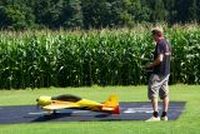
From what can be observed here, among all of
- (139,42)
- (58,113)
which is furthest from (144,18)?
(58,113)

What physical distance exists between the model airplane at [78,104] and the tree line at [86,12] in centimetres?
6163

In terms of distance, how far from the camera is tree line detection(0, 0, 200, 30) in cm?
8212

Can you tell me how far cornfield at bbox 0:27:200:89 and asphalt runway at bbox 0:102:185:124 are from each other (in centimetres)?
896

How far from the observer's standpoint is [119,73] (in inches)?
1126

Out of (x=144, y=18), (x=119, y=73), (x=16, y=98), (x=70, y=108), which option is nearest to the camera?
(x=70, y=108)

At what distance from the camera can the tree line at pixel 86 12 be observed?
8212 cm

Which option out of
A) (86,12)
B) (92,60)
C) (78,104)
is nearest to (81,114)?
(78,104)

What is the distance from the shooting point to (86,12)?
287 ft

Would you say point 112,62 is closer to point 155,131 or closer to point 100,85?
point 100,85

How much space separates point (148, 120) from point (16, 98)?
9354 mm

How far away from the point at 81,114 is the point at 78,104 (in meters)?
0.54

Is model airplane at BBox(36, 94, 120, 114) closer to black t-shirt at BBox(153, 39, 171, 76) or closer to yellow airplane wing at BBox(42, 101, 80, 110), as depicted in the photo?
yellow airplane wing at BBox(42, 101, 80, 110)

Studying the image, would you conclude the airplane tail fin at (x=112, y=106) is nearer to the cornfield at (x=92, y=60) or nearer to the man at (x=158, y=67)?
the man at (x=158, y=67)

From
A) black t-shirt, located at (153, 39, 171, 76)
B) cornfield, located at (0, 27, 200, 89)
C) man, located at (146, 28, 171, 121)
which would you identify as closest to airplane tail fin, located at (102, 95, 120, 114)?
man, located at (146, 28, 171, 121)
